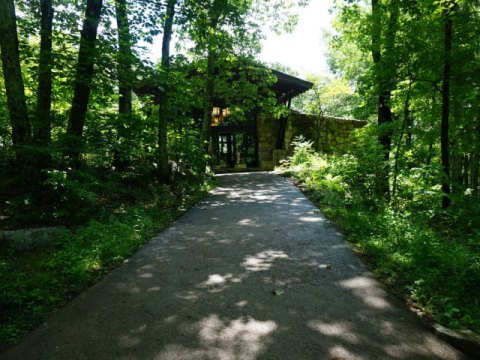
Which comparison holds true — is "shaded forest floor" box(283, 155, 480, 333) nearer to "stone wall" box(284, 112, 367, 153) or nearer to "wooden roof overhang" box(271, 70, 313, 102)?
"wooden roof overhang" box(271, 70, 313, 102)

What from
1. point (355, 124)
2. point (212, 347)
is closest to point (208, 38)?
point (212, 347)

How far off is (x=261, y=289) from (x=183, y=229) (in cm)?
318

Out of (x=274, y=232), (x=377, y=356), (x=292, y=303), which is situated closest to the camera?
(x=377, y=356)

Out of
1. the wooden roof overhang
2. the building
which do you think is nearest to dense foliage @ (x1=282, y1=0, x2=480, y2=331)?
the wooden roof overhang

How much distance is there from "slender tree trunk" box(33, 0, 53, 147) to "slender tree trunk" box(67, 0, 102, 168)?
1.54ft

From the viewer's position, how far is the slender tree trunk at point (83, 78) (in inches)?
255

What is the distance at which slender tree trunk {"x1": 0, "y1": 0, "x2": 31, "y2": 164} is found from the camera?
608cm

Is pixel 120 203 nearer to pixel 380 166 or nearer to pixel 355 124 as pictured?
pixel 380 166

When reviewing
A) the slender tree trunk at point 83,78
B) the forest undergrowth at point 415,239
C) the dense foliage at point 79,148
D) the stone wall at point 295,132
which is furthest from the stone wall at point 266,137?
the slender tree trunk at point 83,78

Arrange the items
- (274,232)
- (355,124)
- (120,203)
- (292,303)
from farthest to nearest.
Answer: (355,124)
(120,203)
(274,232)
(292,303)

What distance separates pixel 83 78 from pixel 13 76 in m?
1.30

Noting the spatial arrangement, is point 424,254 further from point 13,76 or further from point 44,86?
point 44,86

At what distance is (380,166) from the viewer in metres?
8.23

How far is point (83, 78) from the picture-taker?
6555 millimetres
